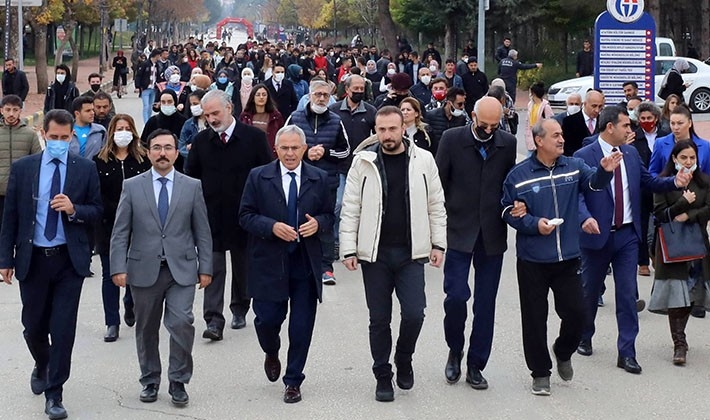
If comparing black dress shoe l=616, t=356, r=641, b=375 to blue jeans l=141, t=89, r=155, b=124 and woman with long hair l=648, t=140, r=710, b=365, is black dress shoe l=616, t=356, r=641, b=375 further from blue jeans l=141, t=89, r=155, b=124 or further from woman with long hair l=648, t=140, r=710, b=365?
blue jeans l=141, t=89, r=155, b=124

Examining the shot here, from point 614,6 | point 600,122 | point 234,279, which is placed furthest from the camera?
point 614,6

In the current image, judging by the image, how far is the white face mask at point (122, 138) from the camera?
30.9ft

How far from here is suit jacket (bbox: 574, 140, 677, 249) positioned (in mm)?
8336

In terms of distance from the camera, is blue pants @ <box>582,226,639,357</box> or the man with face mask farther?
the man with face mask

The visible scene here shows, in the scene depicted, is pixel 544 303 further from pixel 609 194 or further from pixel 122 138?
pixel 122 138

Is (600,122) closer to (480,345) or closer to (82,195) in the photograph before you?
(480,345)

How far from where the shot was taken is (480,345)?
788cm

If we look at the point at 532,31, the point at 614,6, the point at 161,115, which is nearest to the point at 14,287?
the point at 161,115

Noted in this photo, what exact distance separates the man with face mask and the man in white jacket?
4.83 metres

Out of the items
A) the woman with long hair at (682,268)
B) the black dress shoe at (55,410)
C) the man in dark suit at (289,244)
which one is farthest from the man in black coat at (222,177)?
the woman with long hair at (682,268)

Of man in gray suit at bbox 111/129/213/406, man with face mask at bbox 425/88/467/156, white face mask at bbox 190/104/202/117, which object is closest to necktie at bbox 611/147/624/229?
man in gray suit at bbox 111/129/213/406

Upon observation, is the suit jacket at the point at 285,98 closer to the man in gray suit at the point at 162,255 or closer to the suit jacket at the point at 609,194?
the suit jacket at the point at 609,194

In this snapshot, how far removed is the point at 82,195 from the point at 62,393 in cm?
125

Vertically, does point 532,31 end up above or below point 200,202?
above
